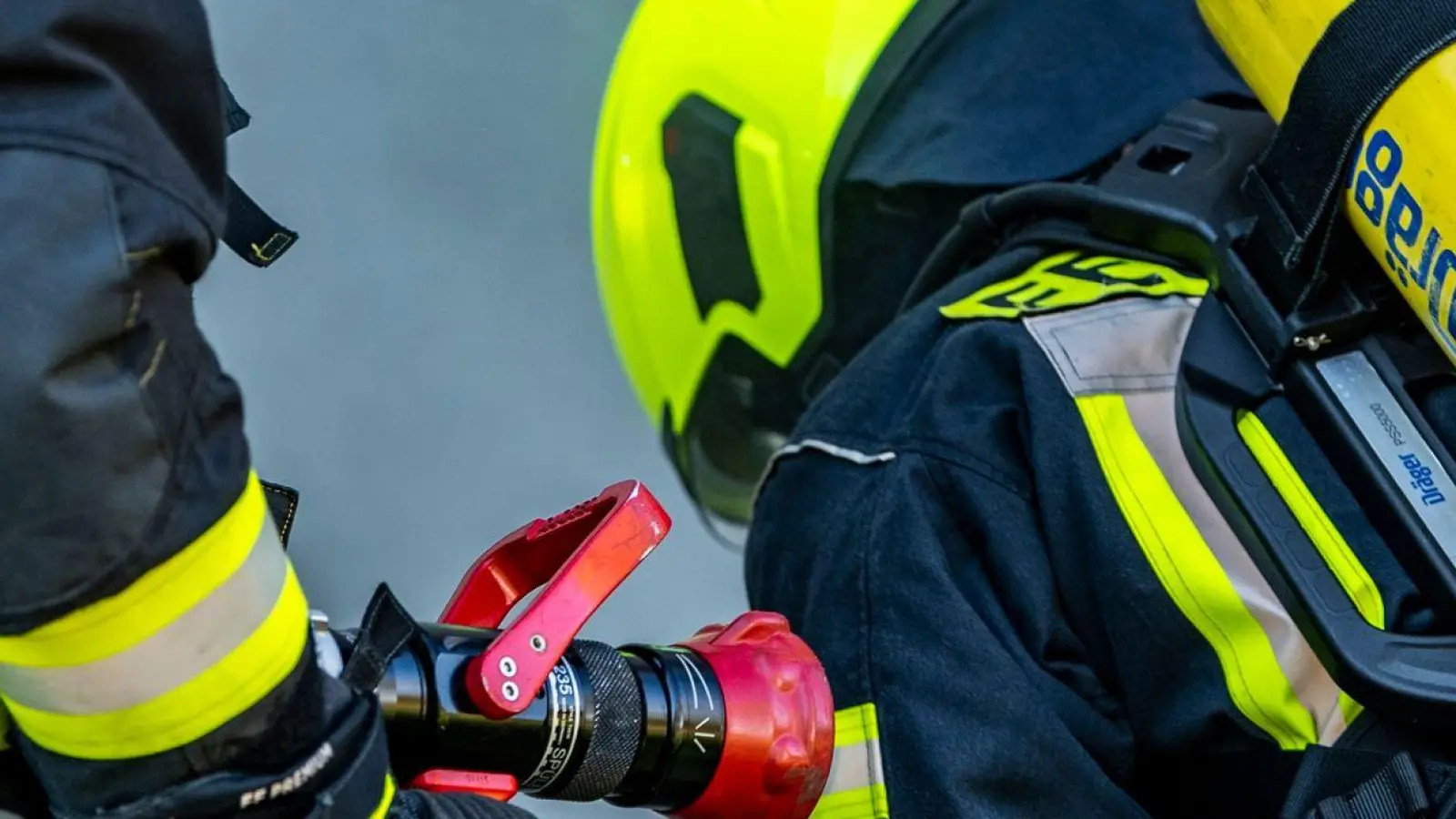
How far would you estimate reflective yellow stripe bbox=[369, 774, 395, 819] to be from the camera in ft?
1.68

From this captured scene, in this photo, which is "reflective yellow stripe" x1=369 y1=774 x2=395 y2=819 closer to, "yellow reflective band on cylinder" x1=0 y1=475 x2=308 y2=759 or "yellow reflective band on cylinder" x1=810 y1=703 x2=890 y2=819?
"yellow reflective band on cylinder" x1=0 y1=475 x2=308 y2=759

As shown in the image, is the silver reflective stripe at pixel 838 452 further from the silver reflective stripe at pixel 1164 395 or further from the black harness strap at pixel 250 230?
the black harness strap at pixel 250 230

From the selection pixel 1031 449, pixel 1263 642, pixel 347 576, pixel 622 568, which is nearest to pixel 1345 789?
pixel 1263 642

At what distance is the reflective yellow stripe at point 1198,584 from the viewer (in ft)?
2.33

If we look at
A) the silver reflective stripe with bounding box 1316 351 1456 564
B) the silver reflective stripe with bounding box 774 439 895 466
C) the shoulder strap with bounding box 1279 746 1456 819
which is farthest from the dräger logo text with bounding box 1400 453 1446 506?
the silver reflective stripe with bounding box 774 439 895 466

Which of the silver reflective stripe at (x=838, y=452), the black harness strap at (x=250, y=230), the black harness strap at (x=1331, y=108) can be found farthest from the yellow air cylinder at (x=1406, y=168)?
the black harness strap at (x=250, y=230)

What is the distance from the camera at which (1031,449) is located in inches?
30.0

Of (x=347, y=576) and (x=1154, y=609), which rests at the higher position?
(x=1154, y=609)

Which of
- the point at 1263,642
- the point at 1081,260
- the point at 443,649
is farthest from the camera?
the point at 1081,260

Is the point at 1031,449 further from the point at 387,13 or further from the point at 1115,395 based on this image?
the point at 387,13

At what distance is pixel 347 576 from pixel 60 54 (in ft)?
2.90

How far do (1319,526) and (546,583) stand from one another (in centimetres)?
32

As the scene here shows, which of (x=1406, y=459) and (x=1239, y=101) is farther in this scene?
(x=1239, y=101)

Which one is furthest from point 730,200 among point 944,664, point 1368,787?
point 1368,787
